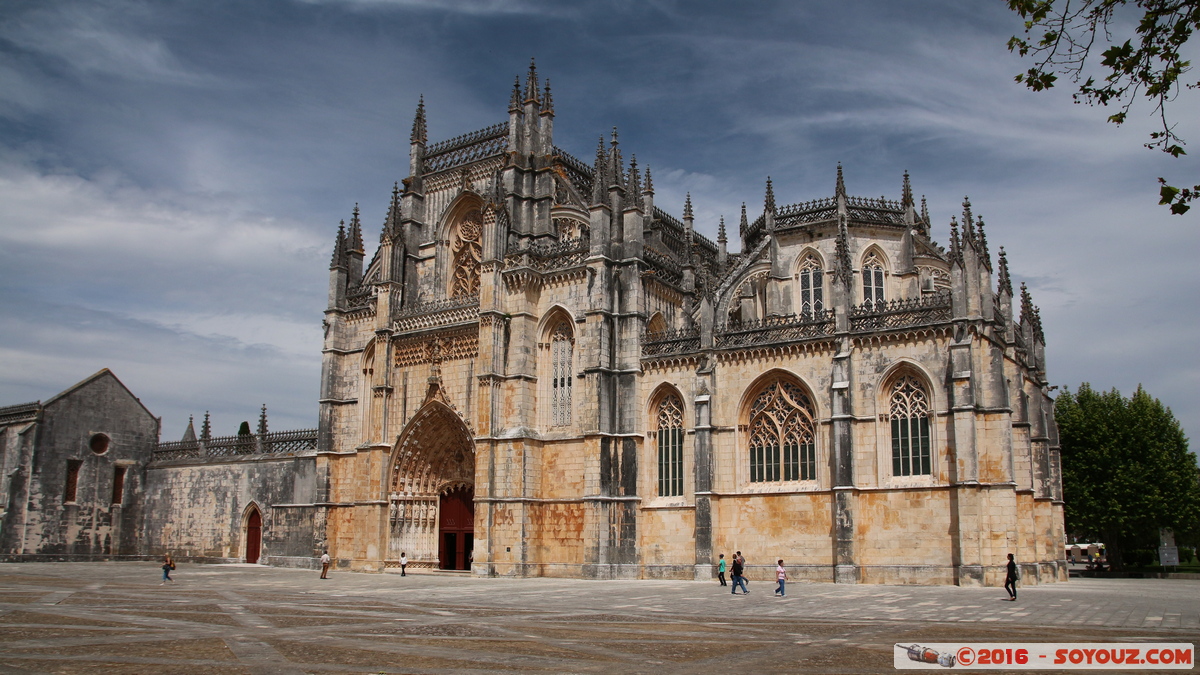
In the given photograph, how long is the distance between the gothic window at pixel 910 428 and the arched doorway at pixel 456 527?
703 inches

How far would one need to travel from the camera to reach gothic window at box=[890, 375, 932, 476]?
28875mm

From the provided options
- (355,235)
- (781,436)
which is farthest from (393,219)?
(781,436)

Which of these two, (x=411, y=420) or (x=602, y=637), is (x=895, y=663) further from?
(x=411, y=420)

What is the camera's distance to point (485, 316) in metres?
36.1

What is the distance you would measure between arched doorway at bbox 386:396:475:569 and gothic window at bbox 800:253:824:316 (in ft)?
52.9

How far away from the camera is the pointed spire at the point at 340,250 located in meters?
42.8

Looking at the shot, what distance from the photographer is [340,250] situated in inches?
1695

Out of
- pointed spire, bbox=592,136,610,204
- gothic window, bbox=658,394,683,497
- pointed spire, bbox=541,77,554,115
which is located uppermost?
pointed spire, bbox=541,77,554,115

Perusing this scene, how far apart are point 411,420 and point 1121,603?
26619 mm

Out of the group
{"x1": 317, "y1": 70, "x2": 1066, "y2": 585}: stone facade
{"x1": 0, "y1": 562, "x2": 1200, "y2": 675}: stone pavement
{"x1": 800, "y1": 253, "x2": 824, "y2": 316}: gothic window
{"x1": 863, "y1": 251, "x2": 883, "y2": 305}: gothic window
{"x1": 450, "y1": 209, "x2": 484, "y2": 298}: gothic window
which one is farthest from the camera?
{"x1": 450, "y1": 209, "x2": 484, "y2": 298}: gothic window

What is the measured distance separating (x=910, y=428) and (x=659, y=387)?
367 inches

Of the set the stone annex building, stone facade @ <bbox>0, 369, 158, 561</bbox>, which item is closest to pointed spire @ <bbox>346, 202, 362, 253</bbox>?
the stone annex building

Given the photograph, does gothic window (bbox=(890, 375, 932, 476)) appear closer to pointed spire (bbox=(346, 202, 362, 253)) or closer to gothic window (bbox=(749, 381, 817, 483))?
gothic window (bbox=(749, 381, 817, 483))

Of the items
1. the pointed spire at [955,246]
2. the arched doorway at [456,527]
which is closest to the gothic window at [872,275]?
the pointed spire at [955,246]
